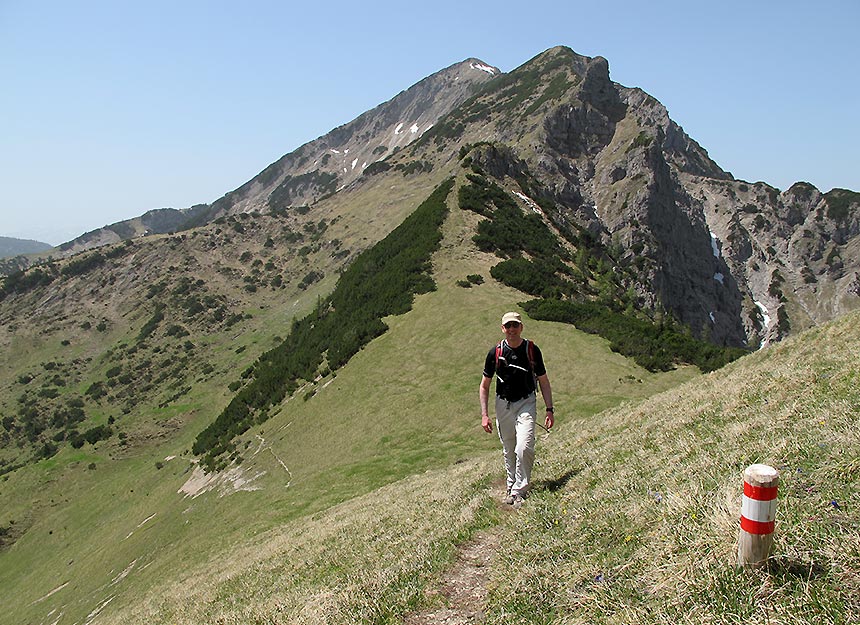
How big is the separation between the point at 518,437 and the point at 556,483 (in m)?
1.41

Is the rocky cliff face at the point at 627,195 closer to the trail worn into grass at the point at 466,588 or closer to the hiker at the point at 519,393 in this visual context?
the hiker at the point at 519,393

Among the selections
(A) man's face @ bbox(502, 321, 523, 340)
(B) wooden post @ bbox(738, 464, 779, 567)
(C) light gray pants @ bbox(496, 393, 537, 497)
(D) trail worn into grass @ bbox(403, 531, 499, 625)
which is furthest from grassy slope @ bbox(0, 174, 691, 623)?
(B) wooden post @ bbox(738, 464, 779, 567)

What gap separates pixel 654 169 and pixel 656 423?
130 meters

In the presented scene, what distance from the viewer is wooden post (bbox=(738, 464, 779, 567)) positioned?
4055mm

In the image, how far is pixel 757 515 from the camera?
168 inches

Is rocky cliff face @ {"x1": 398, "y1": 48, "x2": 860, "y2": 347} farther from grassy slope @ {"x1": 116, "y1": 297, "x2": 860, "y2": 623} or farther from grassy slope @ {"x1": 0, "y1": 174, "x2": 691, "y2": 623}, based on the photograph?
grassy slope @ {"x1": 116, "y1": 297, "x2": 860, "y2": 623}

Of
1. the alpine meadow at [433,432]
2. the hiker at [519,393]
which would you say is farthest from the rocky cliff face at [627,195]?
the hiker at [519,393]

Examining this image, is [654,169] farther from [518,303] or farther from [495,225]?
[518,303]

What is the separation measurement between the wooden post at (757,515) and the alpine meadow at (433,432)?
157 millimetres

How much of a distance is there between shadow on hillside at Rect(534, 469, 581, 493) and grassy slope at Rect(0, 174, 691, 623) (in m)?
2.75

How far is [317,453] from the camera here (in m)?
32.8

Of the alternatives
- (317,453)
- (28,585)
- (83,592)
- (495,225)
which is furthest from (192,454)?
(495,225)

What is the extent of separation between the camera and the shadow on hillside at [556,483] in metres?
10.4

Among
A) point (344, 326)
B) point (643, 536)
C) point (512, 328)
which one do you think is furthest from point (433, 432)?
point (344, 326)
